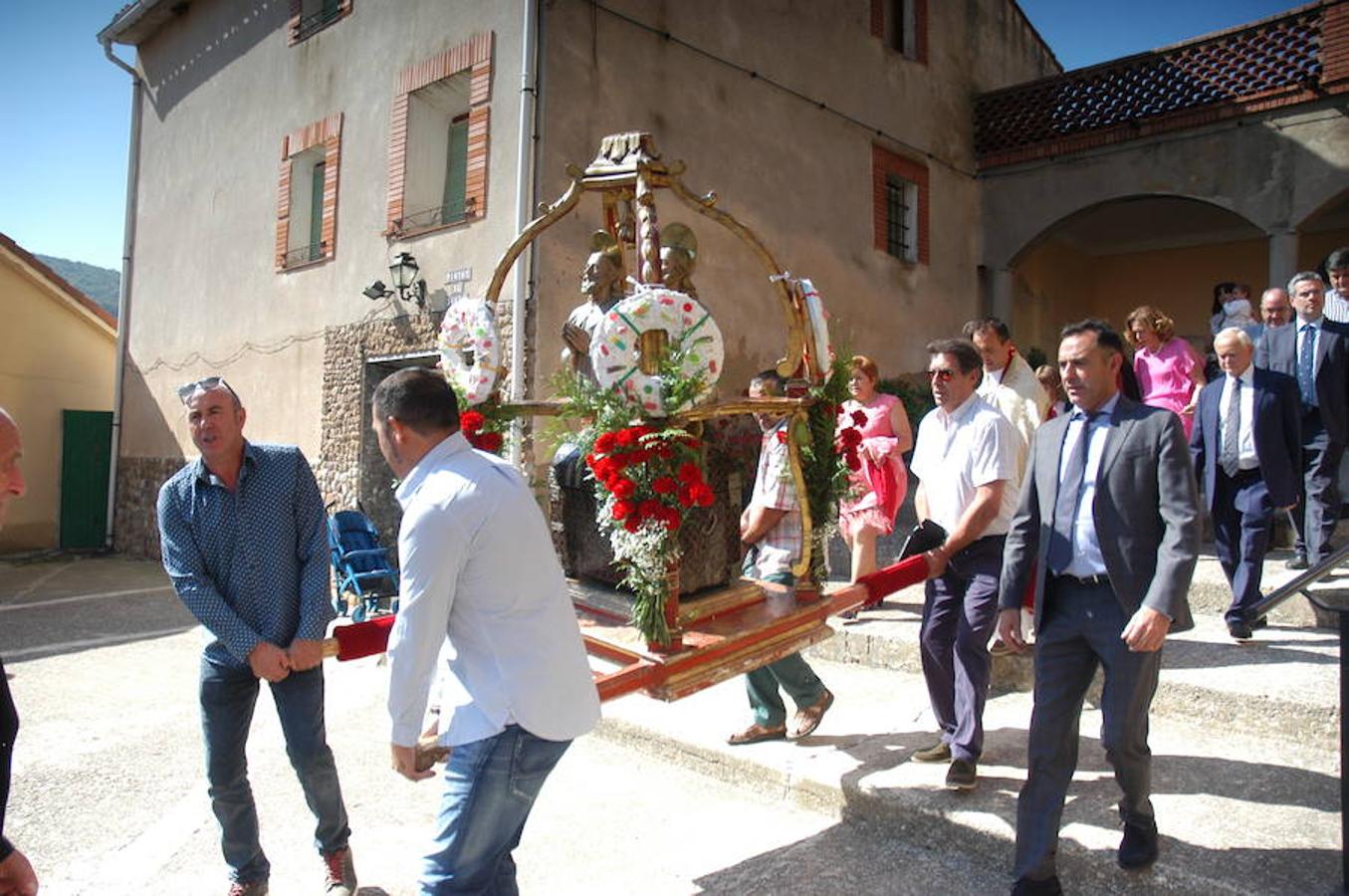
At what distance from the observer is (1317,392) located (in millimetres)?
5566

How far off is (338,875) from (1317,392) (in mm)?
6000

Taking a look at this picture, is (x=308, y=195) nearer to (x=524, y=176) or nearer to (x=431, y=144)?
(x=431, y=144)

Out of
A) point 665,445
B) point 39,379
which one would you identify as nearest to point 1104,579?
point 665,445

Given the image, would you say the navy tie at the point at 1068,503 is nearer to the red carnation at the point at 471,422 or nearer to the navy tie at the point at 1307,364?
the red carnation at the point at 471,422

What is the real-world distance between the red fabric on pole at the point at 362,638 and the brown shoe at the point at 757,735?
85.4 inches

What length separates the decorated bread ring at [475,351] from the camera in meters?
3.76

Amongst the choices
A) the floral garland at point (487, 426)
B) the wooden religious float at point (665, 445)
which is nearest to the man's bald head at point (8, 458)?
the wooden religious float at point (665, 445)

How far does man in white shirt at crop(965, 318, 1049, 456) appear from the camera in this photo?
198 inches

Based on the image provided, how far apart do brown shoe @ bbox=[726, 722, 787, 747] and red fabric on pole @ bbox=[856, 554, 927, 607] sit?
1207 millimetres

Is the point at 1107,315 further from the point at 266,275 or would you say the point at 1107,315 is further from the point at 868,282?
the point at 266,275

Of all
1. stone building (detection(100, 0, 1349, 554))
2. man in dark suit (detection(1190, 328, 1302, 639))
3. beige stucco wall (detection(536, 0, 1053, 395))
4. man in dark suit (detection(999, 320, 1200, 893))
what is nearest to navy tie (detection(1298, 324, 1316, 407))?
man in dark suit (detection(1190, 328, 1302, 639))

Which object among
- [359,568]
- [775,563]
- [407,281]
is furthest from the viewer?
[407,281]

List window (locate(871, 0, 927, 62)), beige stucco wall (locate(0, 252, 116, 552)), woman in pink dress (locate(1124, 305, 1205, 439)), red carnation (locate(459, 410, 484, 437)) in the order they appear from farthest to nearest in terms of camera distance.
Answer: beige stucco wall (locate(0, 252, 116, 552))
window (locate(871, 0, 927, 62))
woman in pink dress (locate(1124, 305, 1205, 439))
red carnation (locate(459, 410, 484, 437))

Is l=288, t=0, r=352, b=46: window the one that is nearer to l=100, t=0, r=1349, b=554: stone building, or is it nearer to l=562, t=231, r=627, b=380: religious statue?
l=100, t=0, r=1349, b=554: stone building
